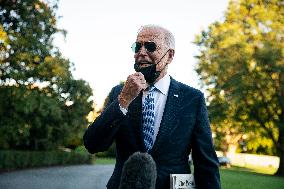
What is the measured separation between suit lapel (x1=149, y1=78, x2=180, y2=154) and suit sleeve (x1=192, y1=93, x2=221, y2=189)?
0.18 metres

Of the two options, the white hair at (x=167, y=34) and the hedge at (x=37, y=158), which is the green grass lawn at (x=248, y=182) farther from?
the white hair at (x=167, y=34)

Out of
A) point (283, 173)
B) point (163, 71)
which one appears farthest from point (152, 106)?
point (283, 173)

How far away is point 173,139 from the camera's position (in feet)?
8.13

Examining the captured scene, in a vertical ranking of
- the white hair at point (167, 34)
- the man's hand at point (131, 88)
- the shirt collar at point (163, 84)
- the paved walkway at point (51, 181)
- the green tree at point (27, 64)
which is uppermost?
the green tree at point (27, 64)

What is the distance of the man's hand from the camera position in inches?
76.7

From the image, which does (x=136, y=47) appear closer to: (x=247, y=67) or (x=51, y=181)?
(x=51, y=181)

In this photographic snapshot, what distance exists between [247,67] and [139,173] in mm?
36481

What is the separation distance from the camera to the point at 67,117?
37469 millimetres

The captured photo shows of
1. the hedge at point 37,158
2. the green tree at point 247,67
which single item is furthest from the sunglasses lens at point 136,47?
the green tree at point 247,67

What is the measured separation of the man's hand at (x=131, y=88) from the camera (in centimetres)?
195

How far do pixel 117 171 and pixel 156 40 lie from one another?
2.46 feet

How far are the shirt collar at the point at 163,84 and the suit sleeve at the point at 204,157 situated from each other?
245 mm

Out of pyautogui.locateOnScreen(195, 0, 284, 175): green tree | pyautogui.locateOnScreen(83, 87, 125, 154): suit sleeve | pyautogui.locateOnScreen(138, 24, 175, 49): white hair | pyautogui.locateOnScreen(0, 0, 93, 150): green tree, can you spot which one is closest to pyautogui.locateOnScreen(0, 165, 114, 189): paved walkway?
pyautogui.locateOnScreen(0, 0, 93, 150): green tree

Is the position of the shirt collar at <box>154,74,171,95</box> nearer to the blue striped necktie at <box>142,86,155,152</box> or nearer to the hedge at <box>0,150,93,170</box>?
the blue striped necktie at <box>142,86,155,152</box>
